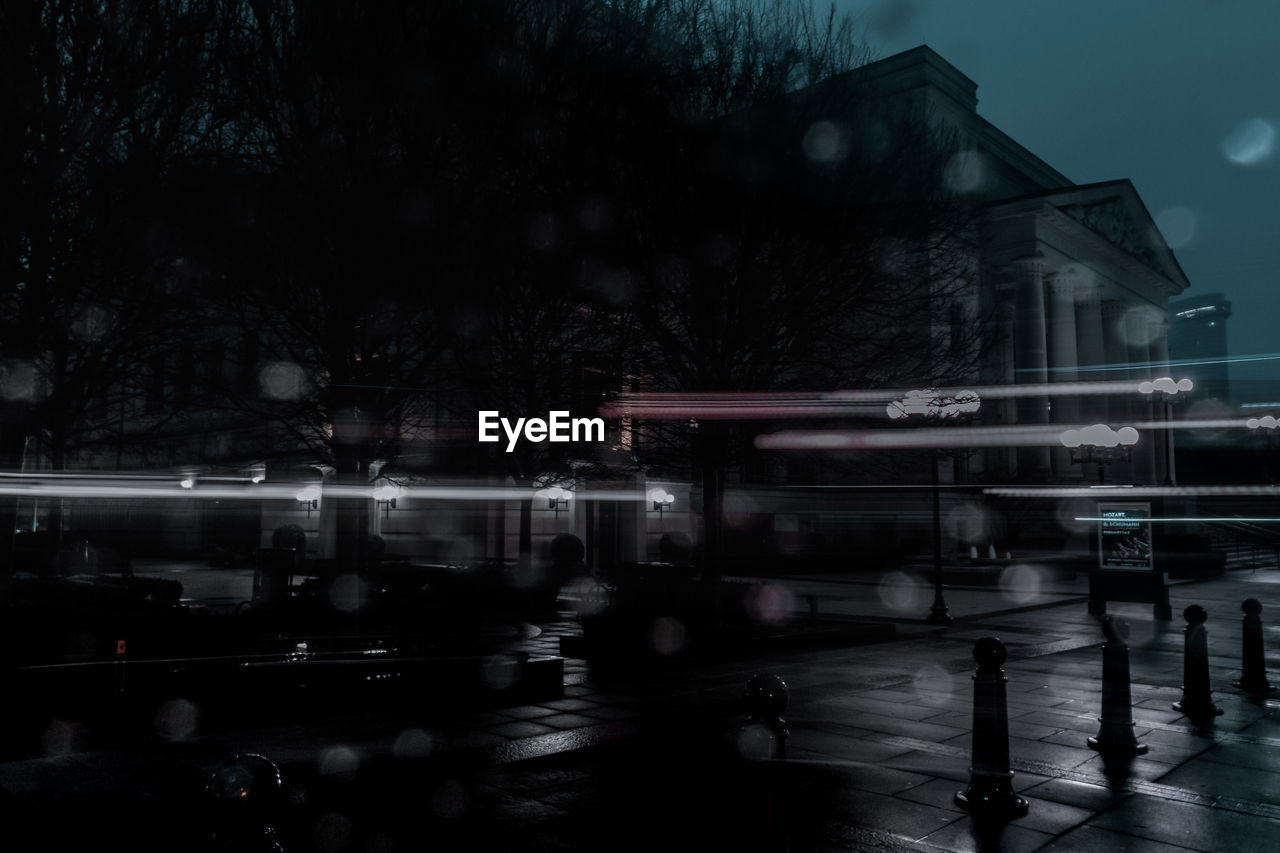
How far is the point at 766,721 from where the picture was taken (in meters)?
4.85

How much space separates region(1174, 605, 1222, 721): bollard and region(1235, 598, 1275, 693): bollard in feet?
4.84

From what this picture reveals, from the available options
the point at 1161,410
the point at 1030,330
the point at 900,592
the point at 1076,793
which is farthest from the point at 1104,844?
the point at 1161,410

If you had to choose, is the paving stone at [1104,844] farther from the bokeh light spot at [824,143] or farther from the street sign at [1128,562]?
the street sign at [1128,562]

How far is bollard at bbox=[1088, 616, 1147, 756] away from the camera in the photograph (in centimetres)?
838

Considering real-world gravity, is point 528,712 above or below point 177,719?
below

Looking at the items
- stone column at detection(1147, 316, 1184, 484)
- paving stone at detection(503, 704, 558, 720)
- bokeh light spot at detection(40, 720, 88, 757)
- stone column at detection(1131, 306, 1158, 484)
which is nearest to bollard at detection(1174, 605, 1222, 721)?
paving stone at detection(503, 704, 558, 720)

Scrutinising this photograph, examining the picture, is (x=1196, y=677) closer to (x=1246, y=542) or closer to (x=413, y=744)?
(x=413, y=744)

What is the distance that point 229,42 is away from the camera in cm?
1093

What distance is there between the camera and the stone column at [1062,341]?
54656 millimetres

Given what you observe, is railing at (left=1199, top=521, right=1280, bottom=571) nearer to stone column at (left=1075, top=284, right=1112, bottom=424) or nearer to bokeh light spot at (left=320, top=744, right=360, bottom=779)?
stone column at (left=1075, top=284, right=1112, bottom=424)

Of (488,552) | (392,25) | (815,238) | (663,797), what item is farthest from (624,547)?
(663,797)

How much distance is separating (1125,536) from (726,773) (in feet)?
54.9

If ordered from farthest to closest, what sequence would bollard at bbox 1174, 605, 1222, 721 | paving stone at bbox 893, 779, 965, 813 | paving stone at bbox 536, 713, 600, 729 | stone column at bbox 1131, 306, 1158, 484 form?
stone column at bbox 1131, 306, 1158, 484 → bollard at bbox 1174, 605, 1222, 721 → paving stone at bbox 536, 713, 600, 729 → paving stone at bbox 893, 779, 965, 813

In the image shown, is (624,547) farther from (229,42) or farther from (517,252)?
(229,42)
